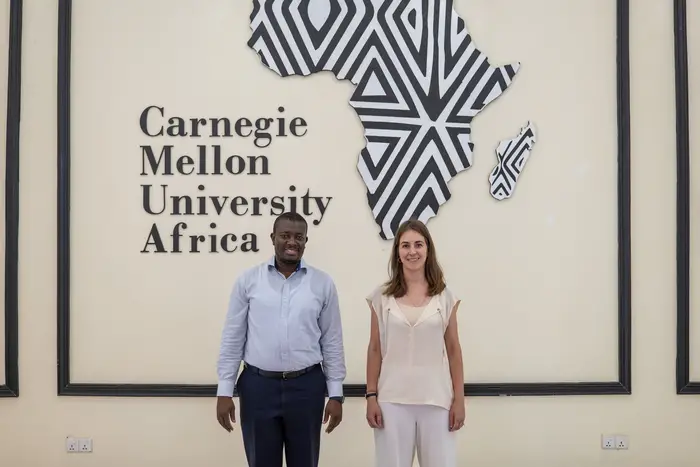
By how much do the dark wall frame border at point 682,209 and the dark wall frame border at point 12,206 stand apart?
3.41 m

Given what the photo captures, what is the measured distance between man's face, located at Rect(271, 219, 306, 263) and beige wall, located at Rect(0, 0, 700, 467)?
747mm

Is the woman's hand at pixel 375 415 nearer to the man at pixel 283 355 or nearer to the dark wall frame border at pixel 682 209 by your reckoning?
the man at pixel 283 355

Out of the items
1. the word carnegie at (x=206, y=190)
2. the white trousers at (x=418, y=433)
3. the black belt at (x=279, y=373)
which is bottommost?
the white trousers at (x=418, y=433)

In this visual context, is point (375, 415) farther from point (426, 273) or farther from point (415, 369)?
point (426, 273)

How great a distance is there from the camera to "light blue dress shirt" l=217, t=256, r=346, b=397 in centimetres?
248

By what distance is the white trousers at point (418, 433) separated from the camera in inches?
92.9

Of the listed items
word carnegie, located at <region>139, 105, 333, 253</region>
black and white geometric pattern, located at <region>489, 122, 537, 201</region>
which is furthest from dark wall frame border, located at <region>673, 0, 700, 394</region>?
word carnegie, located at <region>139, 105, 333, 253</region>

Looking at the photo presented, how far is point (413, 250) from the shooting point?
2398 mm

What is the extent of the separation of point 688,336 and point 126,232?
2.96m

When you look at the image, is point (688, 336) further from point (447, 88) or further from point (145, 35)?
point (145, 35)

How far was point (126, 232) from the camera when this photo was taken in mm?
3270

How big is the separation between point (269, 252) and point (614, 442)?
204 centimetres

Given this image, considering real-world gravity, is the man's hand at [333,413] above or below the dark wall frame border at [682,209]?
below

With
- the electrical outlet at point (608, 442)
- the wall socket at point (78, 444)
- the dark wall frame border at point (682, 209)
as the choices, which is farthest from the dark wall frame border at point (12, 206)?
the dark wall frame border at point (682, 209)
